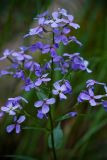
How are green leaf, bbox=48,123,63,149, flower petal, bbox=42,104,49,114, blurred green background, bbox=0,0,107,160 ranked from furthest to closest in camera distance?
blurred green background, bbox=0,0,107,160 < green leaf, bbox=48,123,63,149 < flower petal, bbox=42,104,49,114

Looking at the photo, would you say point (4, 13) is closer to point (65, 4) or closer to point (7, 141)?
point (65, 4)

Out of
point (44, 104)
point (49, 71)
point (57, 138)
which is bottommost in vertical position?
point (57, 138)

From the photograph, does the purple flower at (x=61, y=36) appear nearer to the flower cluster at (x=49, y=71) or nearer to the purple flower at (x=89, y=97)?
the flower cluster at (x=49, y=71)

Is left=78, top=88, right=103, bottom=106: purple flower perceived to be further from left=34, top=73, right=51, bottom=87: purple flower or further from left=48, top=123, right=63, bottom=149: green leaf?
left=48, top=123, right=63, bottom=149: green leaf

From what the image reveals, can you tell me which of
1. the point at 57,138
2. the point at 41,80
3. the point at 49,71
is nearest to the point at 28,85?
the point at 41,80

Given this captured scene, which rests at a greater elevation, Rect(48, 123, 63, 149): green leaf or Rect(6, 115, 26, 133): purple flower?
Rect(6, 115, 26, 133): purple flower

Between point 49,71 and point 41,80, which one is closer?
point 41,80

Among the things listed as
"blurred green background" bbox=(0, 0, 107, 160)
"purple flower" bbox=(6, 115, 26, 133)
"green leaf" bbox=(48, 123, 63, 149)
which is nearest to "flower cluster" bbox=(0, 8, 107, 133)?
"purple flower" bbox=(6, 115, 26, 133)

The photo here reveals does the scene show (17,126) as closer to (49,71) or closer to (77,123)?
(49,71)

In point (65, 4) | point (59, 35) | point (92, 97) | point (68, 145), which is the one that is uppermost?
point (65, 4)

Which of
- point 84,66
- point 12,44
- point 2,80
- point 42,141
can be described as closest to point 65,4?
point 12,44

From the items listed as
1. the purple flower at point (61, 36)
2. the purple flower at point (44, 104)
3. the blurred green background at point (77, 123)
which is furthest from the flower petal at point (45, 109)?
the blurred green background at point (77, 123)
